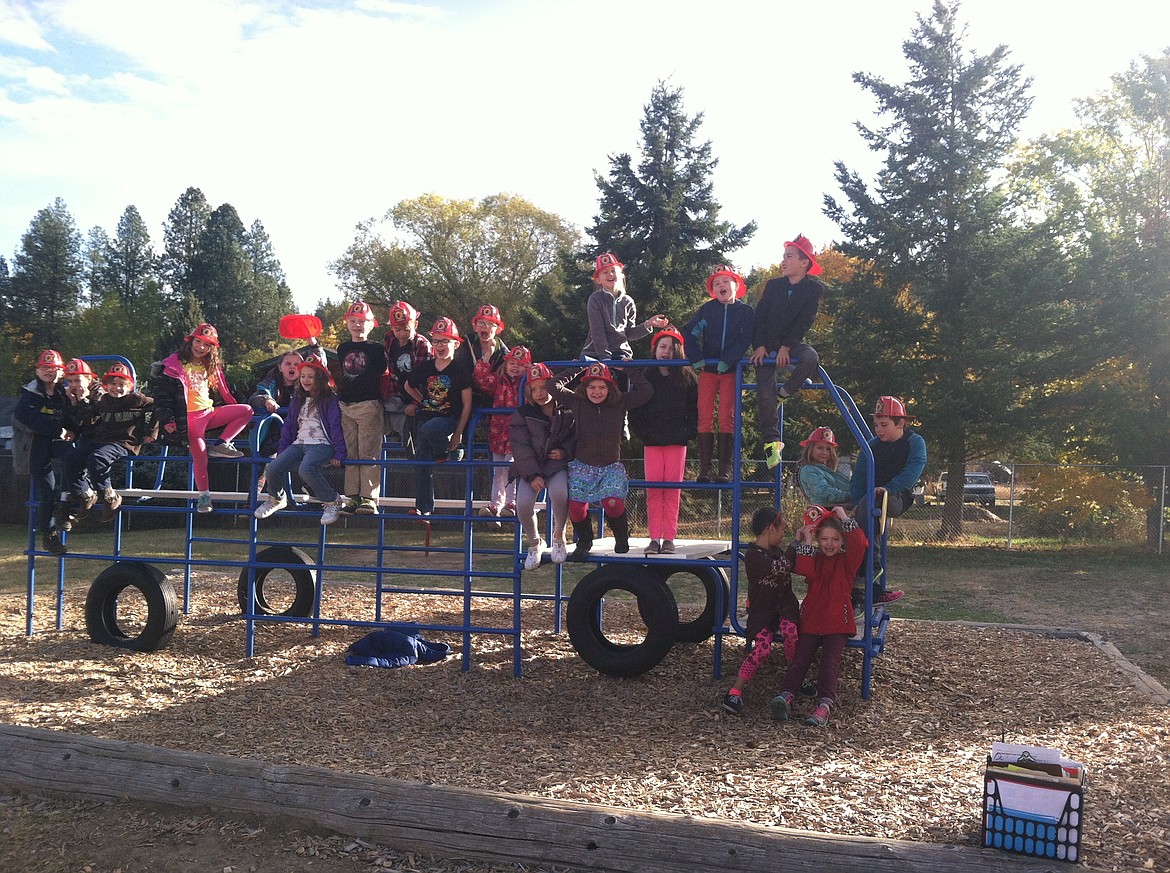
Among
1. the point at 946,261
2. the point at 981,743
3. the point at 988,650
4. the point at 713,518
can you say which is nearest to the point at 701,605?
the point at 988,650

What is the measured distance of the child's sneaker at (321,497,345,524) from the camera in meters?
7.10

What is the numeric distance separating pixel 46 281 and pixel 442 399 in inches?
2394

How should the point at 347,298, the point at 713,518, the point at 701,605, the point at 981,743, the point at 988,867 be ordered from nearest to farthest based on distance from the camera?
the point at 988,867 < the point at 981,743 < the point at 701,605 < the point at 713,518 < the point at 347,298

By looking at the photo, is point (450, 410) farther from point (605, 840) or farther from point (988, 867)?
point (988, 867)

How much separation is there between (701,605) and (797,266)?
4946 millimetres

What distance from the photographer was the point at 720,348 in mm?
6590

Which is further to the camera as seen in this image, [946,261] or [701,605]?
[946,261]

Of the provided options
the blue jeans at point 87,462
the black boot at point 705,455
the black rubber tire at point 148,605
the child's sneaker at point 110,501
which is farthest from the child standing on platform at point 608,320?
the child's sneaker at point 110,501

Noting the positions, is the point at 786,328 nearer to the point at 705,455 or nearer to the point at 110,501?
the point at 705,455

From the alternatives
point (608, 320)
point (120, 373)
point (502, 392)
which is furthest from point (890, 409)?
point (120, 373)

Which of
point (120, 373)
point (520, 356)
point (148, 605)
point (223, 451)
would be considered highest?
point (520, 356)

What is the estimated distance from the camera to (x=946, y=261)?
64.1 ft

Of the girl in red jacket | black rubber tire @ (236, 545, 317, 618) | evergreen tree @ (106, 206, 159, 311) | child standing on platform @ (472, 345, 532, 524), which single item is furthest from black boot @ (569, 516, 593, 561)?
evergreen tree @ (106, 206, 159, 311)

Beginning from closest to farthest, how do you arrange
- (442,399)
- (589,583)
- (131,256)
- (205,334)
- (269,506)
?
1. (589,583)
2. (442,399)
3. (269,506)
4. (205,334)
5. (131,256)
